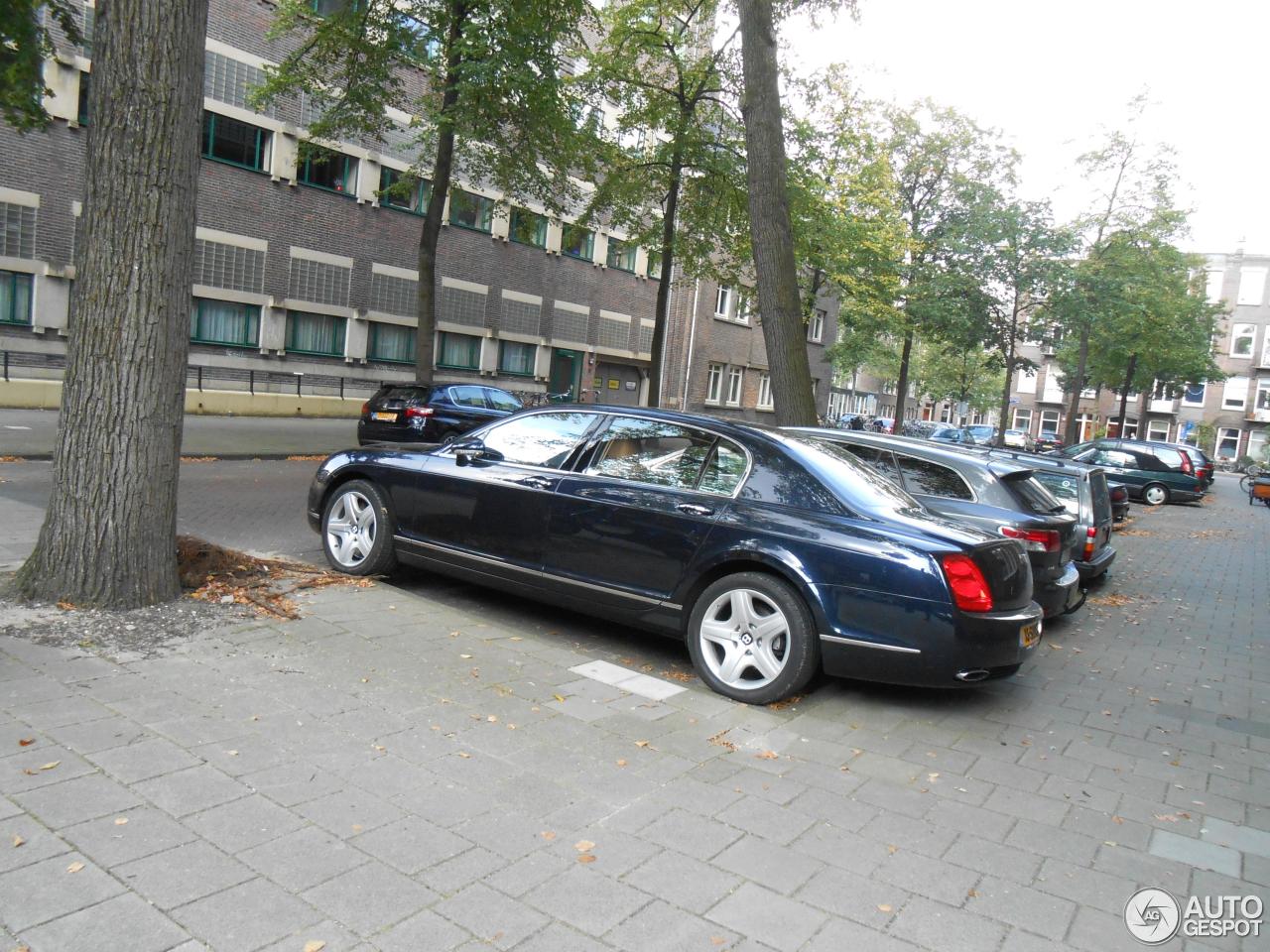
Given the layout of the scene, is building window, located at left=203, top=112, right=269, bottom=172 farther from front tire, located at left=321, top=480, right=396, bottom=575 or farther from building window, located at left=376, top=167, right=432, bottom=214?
front tire, located at left=321, top=480, right=396, bottom=575

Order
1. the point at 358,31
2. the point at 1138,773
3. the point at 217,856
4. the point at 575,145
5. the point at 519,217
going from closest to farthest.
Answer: the point at 217,856
the point at 1138,773
the point at 358,31
the point at 575,145
the point at 519,217

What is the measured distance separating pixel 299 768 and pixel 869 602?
2812mm

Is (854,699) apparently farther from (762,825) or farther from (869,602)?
(762,825)

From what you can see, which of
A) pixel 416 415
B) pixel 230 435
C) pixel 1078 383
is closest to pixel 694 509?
pixel 416 415

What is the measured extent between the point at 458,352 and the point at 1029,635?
26.2m

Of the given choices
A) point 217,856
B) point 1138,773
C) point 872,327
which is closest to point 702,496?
point 1138,773

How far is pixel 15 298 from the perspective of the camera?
19500mm

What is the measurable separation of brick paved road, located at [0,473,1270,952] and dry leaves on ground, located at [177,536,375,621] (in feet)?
1.14

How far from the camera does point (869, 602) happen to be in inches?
185

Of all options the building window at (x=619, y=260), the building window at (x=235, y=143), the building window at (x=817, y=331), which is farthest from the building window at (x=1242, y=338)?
the building window at (x=235, y=143)

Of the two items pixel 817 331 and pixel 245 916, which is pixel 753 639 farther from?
pixel 817 331

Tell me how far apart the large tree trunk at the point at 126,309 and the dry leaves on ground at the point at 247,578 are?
1.73ft

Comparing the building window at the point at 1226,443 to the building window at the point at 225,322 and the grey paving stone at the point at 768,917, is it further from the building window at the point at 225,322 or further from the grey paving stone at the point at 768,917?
the grey paving stone at the point at 768,917

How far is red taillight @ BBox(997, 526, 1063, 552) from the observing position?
6598mm
